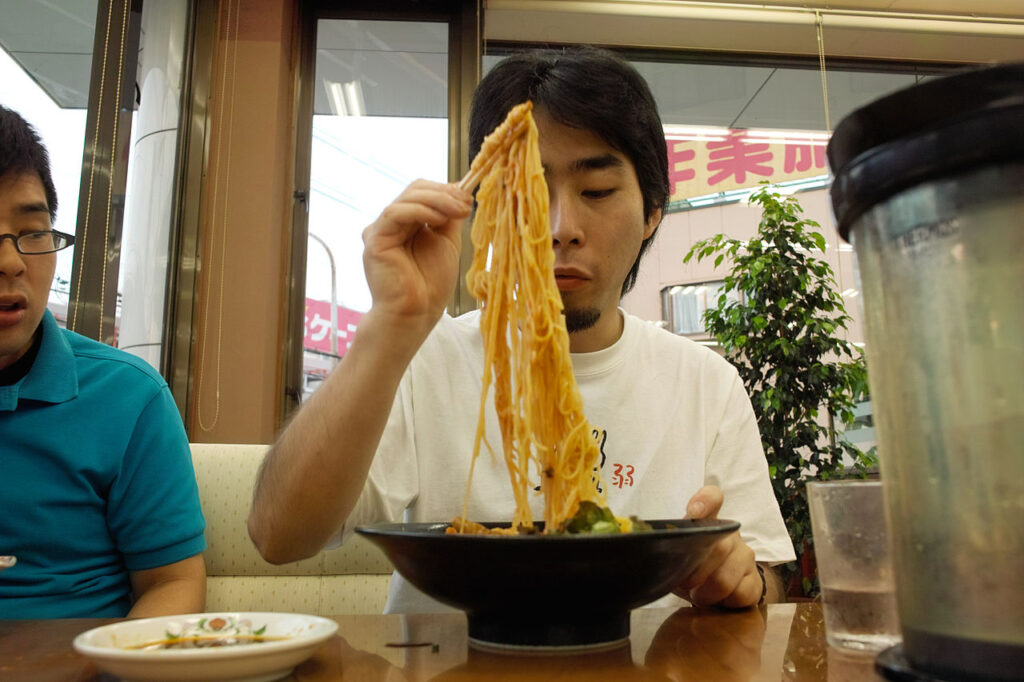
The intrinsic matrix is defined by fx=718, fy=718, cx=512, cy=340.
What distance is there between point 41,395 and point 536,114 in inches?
40.6

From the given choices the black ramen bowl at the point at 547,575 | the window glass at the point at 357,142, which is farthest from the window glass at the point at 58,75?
the black ramen bowl at the point at 547,575

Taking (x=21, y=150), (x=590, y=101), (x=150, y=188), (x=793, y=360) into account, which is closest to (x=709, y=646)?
(x=590, y=101)

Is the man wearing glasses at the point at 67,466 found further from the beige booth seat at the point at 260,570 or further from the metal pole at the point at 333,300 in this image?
the metal pole at the point at 333,300

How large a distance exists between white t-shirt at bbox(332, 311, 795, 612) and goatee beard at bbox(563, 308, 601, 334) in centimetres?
8

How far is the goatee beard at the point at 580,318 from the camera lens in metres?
1.35

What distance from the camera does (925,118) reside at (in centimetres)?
39

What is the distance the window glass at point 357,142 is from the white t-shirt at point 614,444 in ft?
7.07

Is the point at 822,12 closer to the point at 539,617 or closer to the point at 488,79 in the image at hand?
the point at 488,79

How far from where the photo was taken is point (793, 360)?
10.5 feet

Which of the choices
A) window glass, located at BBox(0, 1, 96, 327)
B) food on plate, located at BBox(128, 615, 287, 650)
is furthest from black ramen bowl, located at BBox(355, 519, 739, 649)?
window glass, located at BBox(0, 1, 96, 327)

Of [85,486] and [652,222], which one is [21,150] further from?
[652,222]

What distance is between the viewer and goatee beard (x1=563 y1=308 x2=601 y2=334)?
135cm

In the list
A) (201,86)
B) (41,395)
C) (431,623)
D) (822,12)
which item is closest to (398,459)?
(431,623)

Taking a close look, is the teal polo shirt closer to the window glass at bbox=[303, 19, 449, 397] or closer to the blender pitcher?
the blender pitcher
